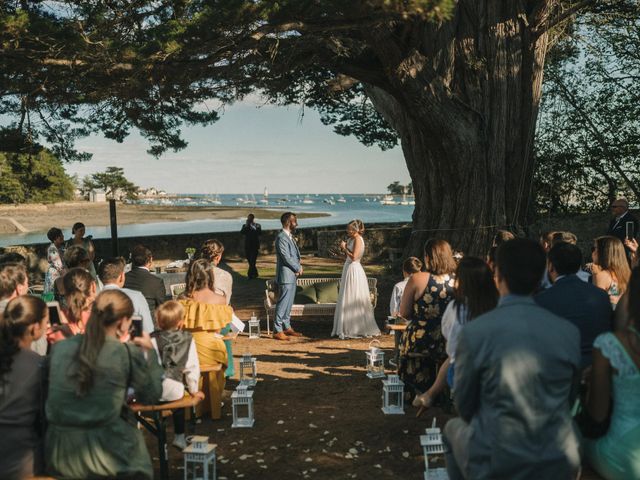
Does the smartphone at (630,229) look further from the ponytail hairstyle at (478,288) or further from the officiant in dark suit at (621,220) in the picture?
the ponytail hairstyle at (478,288)

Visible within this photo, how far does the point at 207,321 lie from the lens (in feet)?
18.9

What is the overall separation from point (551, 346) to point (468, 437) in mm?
588

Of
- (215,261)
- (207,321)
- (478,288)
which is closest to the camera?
(478,288)

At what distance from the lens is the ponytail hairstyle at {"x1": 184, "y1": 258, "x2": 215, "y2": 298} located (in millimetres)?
5957

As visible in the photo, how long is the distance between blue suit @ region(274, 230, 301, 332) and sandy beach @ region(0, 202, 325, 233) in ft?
157

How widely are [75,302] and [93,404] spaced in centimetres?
123

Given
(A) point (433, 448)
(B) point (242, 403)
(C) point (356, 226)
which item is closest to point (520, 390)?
(A) point (433, 448)

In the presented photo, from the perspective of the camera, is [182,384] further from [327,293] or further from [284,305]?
[327,293]

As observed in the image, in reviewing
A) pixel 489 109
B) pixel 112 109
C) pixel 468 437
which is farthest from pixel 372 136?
pixel 468 437

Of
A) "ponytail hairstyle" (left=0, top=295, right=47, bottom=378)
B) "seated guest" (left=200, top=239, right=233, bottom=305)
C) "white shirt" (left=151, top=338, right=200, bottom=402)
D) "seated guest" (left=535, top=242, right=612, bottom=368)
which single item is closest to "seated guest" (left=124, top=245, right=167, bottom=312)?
"seated guest" (left=200, top=239, right=233, bottom=305)

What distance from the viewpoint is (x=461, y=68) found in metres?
12.9

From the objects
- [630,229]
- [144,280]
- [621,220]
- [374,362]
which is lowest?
[374,362]

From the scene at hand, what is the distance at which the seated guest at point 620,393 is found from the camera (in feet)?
9.12

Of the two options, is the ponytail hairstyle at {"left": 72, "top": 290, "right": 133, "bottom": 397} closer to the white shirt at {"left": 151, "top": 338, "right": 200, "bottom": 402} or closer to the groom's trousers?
the white shirt at {"left": 151, "top": 338, "right": 200, "bottom": 402}
